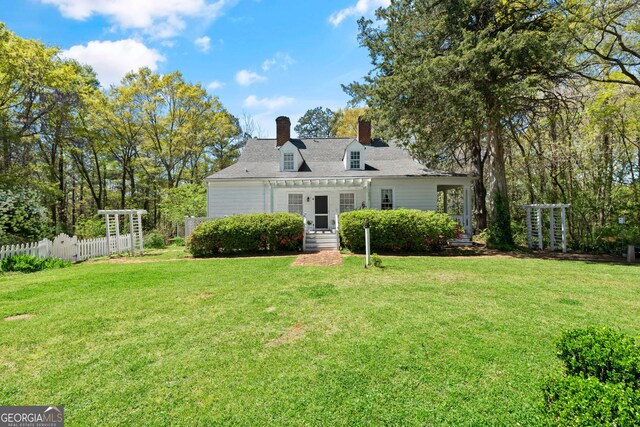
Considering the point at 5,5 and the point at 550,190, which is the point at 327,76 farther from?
the point at 5,5

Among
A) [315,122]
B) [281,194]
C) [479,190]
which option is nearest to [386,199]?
[281,194]

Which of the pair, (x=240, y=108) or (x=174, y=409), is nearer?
(x=174, y=409)

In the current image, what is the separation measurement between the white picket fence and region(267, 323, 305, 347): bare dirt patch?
1014cm

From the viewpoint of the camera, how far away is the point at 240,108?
31984mm

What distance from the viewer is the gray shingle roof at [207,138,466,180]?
1561 centimetres

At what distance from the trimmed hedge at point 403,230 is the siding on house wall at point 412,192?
387cm

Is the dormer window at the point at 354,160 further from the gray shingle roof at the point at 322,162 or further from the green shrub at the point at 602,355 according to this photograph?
the green shrub at the point at 602,355

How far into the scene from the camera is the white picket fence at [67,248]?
9188mm

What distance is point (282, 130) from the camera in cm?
1850

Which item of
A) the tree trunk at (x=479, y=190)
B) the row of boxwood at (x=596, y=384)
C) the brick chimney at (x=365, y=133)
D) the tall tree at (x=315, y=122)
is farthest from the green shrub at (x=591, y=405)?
the tall tree at (x=315, y=122)

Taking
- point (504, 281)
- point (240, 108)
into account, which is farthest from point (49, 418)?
point (240, 108)

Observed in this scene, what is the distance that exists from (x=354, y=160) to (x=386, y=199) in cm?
289

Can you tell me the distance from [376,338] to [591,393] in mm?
2154

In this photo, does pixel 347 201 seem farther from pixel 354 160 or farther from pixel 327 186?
pixel 354 160
